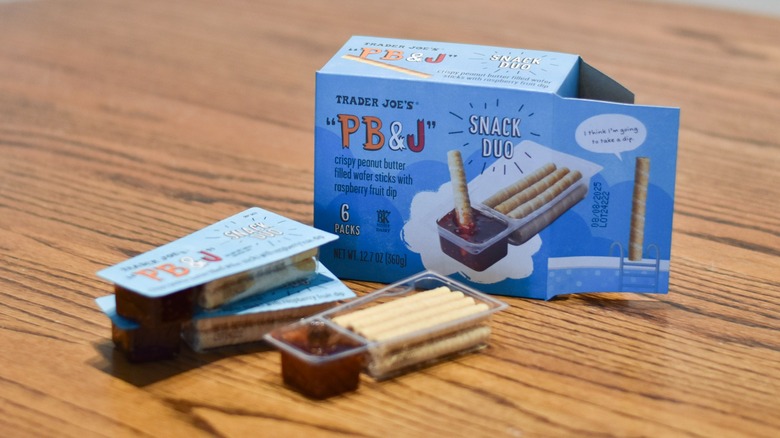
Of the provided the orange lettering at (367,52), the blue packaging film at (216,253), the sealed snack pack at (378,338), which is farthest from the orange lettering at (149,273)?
the orange lettering at (367,52)

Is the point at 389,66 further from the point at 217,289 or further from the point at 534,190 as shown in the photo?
the point at 217,289

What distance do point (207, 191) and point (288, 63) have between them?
54 centimetres

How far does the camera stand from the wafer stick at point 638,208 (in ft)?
3.61

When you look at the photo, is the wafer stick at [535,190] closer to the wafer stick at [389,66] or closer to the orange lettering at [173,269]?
the wafer stick at [389,66]

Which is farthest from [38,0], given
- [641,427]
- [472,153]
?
[641,427]

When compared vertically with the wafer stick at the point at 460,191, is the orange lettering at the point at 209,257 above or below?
below

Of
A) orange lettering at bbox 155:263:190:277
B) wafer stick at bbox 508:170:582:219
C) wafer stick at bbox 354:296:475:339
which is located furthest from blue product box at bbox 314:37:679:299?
orange lettering at bbox 155:263:190:277

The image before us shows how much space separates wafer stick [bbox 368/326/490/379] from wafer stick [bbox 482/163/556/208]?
0.15 meters

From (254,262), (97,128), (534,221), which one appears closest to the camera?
(254,262)

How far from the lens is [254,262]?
1.02 m

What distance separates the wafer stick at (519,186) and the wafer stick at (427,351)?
0.15m

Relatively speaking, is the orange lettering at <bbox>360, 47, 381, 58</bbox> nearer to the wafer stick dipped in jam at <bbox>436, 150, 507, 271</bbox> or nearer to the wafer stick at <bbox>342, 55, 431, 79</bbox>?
the wafer stick at <bbox>342, 55, 431, 79</bbox>

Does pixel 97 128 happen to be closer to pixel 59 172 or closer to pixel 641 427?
pixel 59 172

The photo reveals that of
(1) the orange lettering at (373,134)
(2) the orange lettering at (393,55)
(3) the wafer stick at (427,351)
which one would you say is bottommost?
(3) the wafer stick at (427,351)
